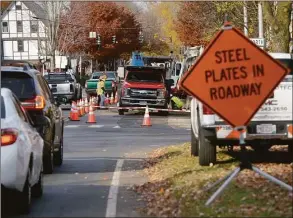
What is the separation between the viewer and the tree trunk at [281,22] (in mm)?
20656

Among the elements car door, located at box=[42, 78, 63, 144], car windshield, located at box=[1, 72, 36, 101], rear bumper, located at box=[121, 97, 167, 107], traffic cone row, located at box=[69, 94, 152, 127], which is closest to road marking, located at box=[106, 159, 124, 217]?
car door, located at box=[42, 78, 63, 144]

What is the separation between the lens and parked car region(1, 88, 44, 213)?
856cm

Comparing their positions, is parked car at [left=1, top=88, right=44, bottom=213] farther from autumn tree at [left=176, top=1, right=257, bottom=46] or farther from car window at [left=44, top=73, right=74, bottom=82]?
car window at [left=44, top=73, right=74, bottom=82]

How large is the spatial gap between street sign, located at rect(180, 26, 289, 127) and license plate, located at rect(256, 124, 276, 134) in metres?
2.89

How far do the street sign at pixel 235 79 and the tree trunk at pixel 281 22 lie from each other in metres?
11.9

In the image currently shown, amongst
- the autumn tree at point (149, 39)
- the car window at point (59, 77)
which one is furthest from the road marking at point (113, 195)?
the autumn tree at point (149, 39)

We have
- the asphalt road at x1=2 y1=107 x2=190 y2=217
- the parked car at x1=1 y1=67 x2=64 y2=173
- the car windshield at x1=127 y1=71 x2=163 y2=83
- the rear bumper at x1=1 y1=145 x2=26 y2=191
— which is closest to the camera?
the rear bumper at x1=1 y1=145 x2=26 y2=191

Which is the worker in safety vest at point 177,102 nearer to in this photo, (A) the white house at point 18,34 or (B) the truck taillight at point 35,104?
(B) the truck taillight at point 35,104

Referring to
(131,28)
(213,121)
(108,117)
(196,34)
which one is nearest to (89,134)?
(108,117)

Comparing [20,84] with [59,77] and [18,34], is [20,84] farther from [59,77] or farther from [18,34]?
[18,34]

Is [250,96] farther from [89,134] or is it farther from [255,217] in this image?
[89,134]

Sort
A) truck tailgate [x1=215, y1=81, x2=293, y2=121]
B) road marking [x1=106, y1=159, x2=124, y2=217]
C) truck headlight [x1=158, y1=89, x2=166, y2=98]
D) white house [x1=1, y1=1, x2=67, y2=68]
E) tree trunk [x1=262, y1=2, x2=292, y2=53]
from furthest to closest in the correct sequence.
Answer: white house [x1=1, y1=1, x2=67, y2=68], truck headlight [x1=158, y1=89, x2=166, y2=98], tree trunk [x1=262, y1=2, x2=292, y2=53], truck tailgate [x1=215, y1=81, x2=293, y2=121], road marking [x1=106, y1=159, x2=124, y2=217]

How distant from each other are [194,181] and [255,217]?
2.58 meters

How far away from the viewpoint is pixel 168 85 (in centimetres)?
3375
